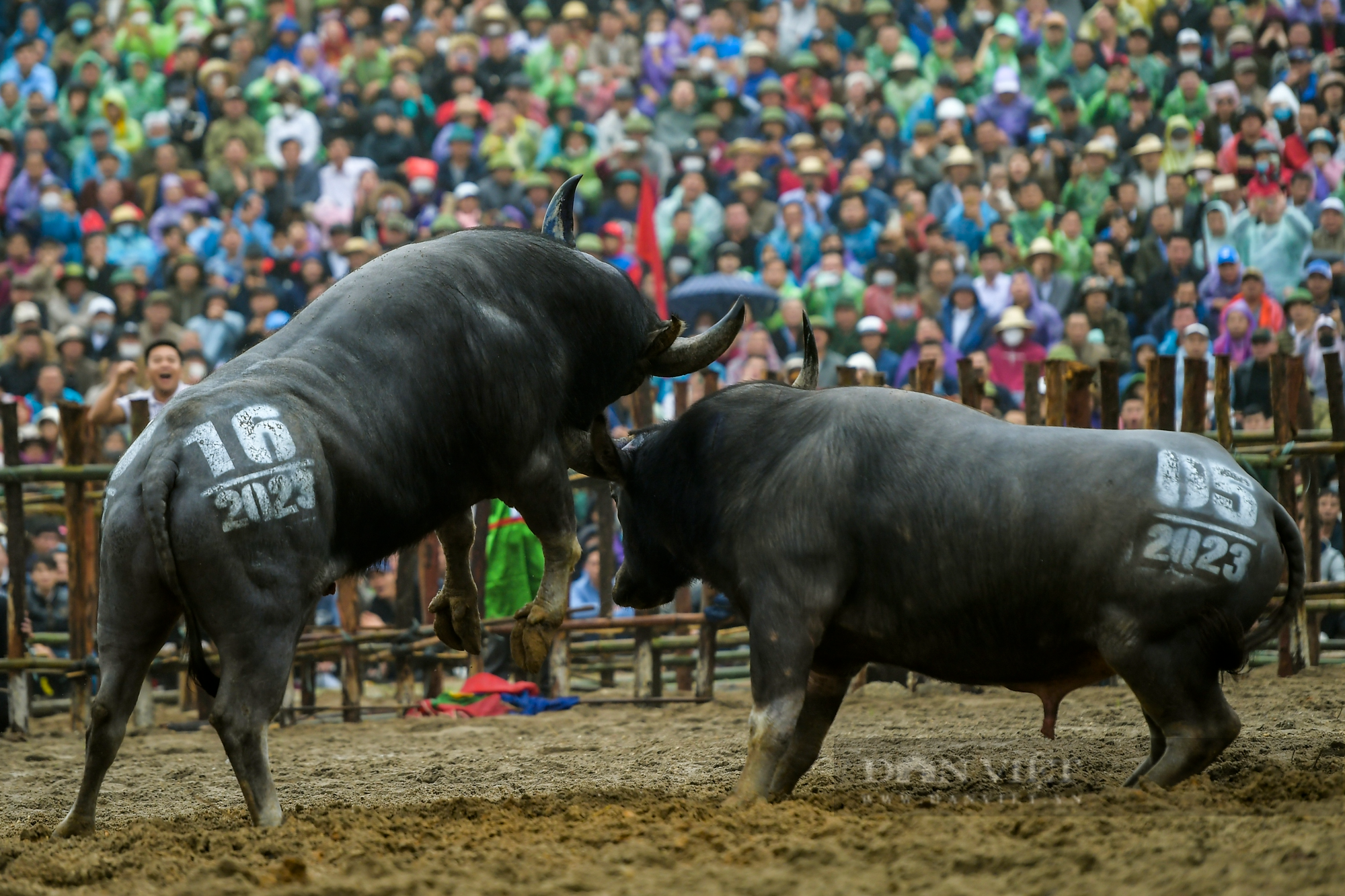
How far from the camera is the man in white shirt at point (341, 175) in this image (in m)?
15.0

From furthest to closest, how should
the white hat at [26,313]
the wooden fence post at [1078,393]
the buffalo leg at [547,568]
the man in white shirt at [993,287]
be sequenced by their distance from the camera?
the white hat at [26,313]
the man in white shirt at [993,287]
the wooden fence post at [1078,393]
the buffalo leg at [547,568]

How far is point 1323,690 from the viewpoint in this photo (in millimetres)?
7406

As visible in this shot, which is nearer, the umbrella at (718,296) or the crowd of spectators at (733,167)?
the crowd of spectators at (733,167)

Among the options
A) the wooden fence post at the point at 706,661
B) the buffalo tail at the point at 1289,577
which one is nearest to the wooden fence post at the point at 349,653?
the wooden fence post at the point at 706,661

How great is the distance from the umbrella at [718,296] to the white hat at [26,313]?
5863 mm

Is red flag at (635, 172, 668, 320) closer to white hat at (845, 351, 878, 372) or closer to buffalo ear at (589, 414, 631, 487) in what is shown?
white hat at (845, 351, 878, 372)

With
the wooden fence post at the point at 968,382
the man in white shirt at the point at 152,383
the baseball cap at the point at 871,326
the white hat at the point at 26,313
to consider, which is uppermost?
the white hat at the point at 26,313

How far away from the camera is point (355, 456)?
4500mm

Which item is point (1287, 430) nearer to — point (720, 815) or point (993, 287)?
point (993, 287)

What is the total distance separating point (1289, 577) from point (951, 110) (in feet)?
32.9

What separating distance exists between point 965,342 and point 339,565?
27.7 feet

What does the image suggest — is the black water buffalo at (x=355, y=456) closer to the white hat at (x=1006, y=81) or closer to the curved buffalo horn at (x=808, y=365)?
the curved buffalo horn at (x=808, y=365)

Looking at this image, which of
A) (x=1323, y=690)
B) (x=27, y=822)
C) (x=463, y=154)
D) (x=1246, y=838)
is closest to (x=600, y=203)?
(x=463, y=154)

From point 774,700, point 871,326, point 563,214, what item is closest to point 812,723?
point 774,700
